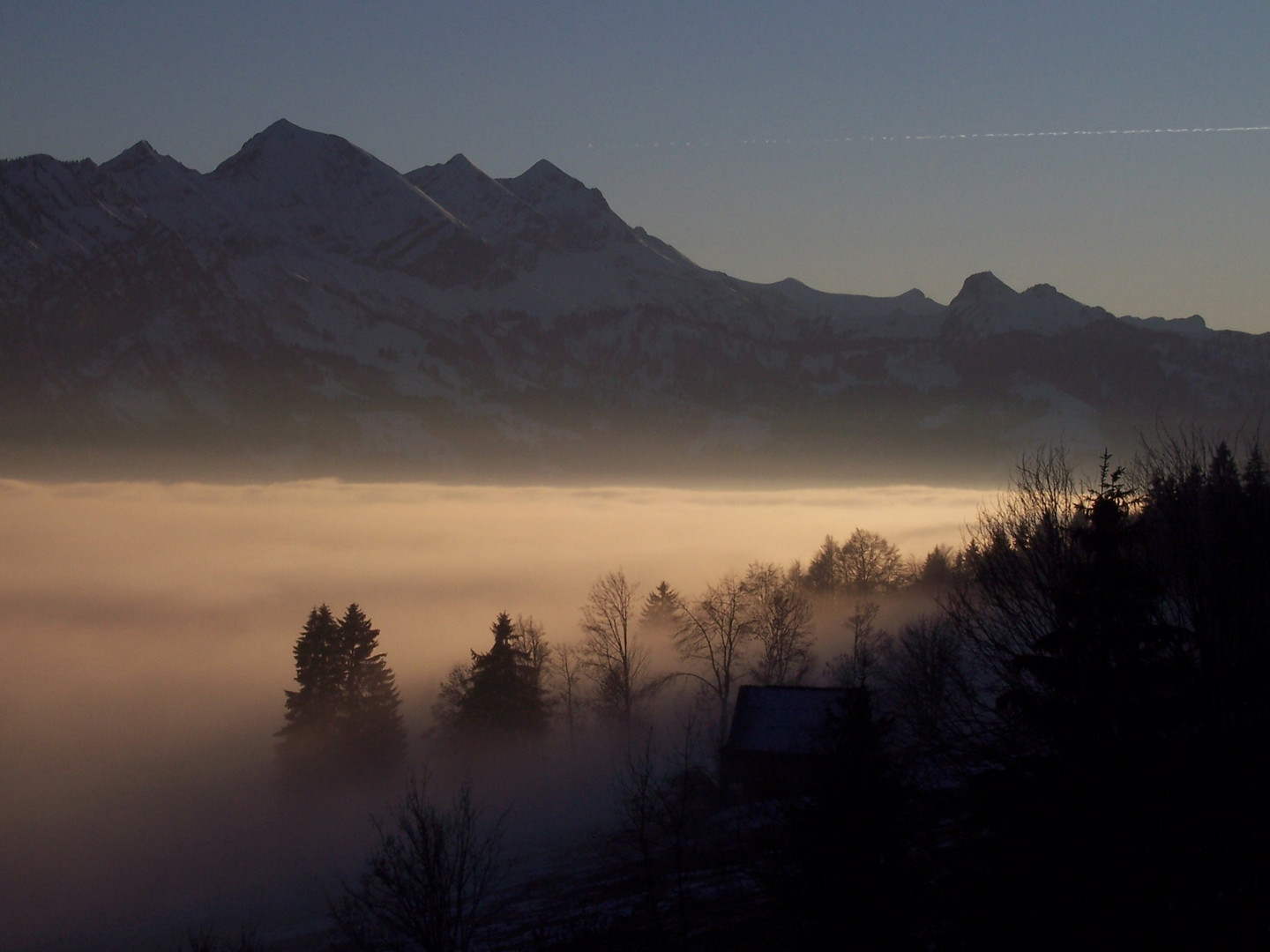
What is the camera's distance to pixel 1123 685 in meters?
11.8

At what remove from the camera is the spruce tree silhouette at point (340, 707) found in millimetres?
54344

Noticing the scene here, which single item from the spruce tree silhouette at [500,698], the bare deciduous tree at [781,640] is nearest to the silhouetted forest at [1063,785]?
the spruce tree silhouette at [500,698]

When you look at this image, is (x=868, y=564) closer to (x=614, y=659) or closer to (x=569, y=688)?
(x=569, y=688)

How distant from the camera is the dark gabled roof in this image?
38.3m

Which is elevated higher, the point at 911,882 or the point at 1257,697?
the point at 1257,697

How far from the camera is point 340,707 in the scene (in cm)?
5509

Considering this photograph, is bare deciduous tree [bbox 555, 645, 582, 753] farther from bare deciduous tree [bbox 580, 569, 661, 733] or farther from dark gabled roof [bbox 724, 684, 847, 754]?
dark gabled roof [bbox 724, 684, 847, 754]

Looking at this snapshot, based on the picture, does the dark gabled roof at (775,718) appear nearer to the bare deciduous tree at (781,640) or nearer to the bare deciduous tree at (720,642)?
the bare deciduous tree at (720,642)

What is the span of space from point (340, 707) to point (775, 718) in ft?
91.6

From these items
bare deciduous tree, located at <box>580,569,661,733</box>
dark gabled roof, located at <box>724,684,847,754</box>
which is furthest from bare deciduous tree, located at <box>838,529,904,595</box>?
dark gabled roof, located at <box>724,684,847,754</box>

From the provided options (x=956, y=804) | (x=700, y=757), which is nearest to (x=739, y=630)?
(x=700, y=757)

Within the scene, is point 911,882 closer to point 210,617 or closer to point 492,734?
point 492,734

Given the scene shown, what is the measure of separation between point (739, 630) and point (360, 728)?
22.9m

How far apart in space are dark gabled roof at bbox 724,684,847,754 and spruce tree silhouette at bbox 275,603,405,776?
80.7 feet
